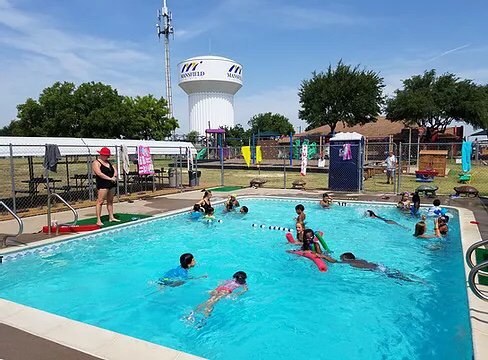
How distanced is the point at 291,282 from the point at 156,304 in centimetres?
270

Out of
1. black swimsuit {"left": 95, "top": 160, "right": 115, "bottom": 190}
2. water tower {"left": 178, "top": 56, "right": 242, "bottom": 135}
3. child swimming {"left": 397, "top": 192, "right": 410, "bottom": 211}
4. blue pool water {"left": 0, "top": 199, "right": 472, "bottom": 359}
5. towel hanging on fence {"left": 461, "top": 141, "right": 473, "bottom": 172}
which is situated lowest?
blue pool water {"left": 0, "top": 199, "right": 472, "bottom": 359}

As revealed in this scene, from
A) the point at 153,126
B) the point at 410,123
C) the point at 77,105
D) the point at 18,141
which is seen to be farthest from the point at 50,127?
the point at 410,123

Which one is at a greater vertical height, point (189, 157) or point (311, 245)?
point (189, 157)

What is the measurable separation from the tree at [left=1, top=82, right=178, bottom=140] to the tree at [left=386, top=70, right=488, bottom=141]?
32.7 metres

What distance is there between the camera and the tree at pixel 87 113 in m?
45.4

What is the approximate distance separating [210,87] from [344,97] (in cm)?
2787

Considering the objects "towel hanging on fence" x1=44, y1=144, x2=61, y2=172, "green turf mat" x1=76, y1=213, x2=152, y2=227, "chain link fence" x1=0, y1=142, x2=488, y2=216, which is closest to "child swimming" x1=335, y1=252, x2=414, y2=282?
"green turf mat" x1=76, y1=213, x2=152, y2=227

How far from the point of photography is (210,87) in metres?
64.4

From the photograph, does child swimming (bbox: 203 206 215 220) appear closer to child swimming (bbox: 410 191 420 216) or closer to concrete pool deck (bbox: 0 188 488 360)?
child swimming (bbox: 410 191 420 216)

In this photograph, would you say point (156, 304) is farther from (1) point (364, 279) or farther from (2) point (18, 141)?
(2) point (18, 141)

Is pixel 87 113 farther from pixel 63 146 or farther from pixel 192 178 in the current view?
pixel 63 146

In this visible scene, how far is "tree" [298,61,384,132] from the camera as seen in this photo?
44.6m

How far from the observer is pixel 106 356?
348 cm

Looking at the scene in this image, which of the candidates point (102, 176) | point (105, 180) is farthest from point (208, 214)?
point (102, 176)
